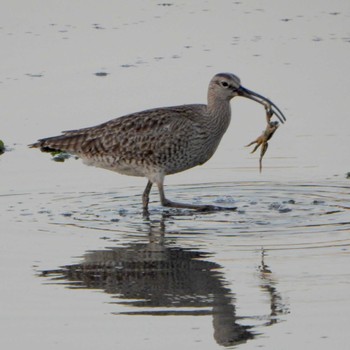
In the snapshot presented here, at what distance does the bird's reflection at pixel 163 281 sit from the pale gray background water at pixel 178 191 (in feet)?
0.07

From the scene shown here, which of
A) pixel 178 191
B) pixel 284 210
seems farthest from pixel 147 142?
pixel 284 210

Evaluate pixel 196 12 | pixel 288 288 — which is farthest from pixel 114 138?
pixel 196 12

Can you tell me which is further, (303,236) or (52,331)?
(303,236)

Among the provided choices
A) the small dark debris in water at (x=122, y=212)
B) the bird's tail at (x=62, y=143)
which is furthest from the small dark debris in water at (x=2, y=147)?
the small dark debris in water at (x=122, y=212)

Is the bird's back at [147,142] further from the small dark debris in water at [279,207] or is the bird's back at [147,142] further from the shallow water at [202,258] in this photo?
the small dark debris in water at [279,207]

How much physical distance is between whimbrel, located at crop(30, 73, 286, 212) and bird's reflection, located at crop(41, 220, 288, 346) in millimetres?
2038

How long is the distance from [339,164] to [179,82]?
384cm

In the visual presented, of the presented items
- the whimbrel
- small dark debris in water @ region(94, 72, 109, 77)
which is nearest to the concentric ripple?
the whimbrel

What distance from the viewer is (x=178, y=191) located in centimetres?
1409

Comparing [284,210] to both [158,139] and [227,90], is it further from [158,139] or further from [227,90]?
[227,90]

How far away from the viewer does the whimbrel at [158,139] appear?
45.0 ft

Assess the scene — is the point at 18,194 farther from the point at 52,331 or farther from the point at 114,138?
the point at 52,331

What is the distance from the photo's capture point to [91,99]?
16.9 metres

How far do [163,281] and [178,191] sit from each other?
3.78 m
